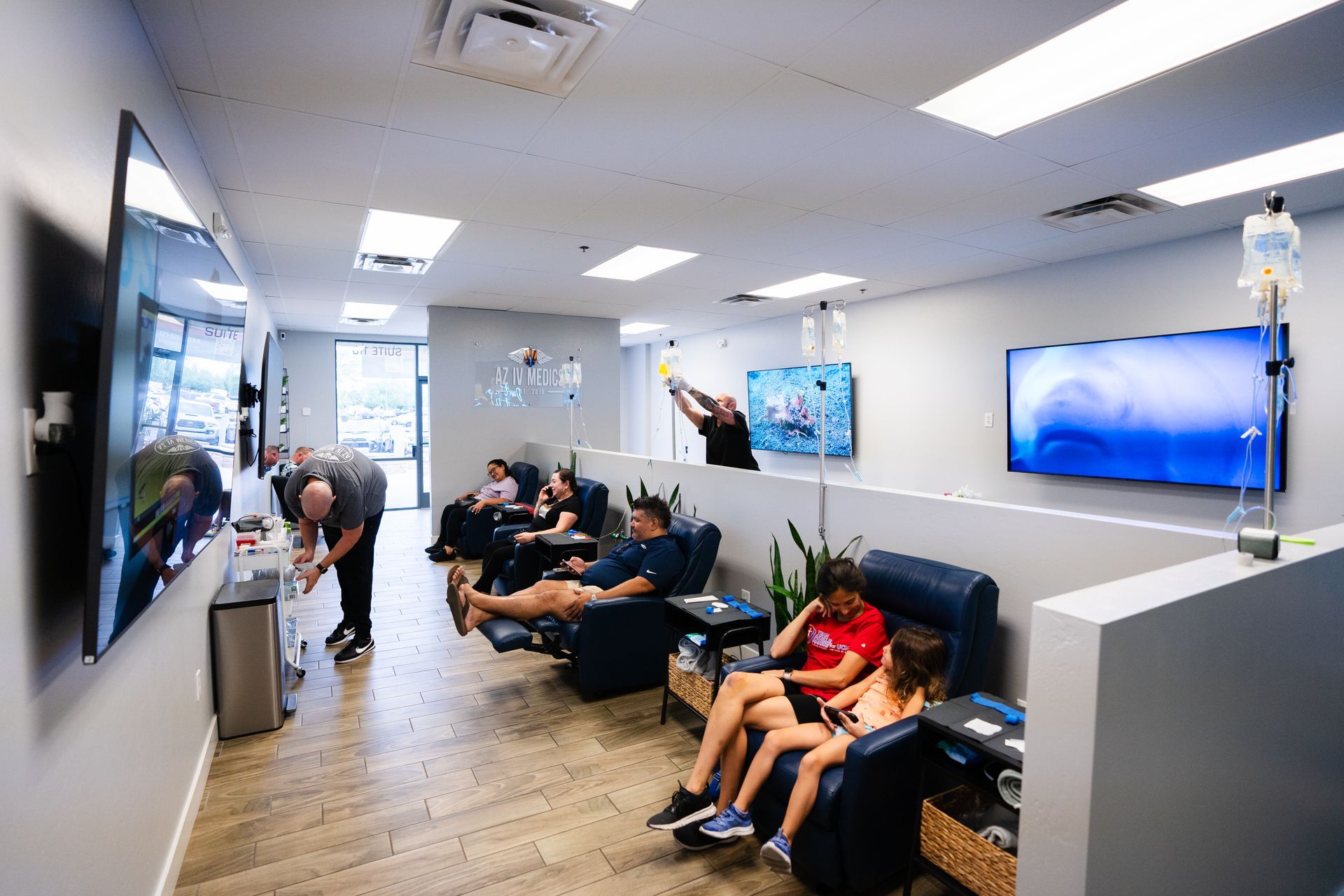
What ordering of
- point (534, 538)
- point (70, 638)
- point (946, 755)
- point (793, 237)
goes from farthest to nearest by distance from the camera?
point (534, 538) → point (793, 237) → point (946, 755) → point (70, 638)

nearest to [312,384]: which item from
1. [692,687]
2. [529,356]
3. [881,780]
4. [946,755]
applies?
[529,356]

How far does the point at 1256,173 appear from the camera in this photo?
3.26 metres

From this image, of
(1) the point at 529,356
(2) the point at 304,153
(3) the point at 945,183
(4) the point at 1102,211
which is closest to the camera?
(2) the point at 304,153

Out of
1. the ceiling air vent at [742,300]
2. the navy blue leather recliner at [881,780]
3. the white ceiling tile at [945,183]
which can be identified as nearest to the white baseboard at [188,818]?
the navy blue leather recliner at [881,780]

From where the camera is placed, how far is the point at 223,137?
2.81 metres

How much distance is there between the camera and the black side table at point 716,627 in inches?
112

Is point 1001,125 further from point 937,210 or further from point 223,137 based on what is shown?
point 223,137

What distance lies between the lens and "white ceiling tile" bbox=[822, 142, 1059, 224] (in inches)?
119

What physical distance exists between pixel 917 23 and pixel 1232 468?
3.75m

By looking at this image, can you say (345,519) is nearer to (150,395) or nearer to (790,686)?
(150,395)

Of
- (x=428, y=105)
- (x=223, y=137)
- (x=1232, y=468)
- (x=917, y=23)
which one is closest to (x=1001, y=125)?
(x=917, y=23)

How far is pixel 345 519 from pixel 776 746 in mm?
2945

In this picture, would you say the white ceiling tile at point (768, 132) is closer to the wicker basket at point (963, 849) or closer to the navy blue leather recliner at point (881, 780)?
the navy blue leather recliner at point (881, 780)

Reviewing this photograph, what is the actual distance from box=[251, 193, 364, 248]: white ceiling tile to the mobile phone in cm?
361
